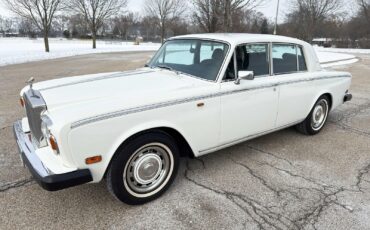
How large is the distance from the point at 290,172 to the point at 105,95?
2452mm

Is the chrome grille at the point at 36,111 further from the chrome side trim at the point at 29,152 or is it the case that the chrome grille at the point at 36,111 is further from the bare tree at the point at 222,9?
the bare tree at the point at 222,9

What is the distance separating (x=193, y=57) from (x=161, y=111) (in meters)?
1.24

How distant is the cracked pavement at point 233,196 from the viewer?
2.71 metres

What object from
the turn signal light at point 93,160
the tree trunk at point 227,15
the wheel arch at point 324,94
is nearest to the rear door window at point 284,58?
the wheel arch at point 324,94

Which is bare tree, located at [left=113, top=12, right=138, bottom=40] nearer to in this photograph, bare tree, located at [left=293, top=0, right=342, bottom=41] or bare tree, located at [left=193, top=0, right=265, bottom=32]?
bare tree, located at [left=293, top=0, right=342, bottom=41]

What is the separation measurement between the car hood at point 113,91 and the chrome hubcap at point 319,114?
2.50 metres

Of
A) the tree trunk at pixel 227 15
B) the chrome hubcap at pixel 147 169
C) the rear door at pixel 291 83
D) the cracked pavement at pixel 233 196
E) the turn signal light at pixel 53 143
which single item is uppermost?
the tree trunk at pixel 227 15

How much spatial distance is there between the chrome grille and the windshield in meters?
1.66

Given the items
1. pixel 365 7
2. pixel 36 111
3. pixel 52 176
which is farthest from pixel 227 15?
pixel 365 7

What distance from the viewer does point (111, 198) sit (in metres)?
3.05

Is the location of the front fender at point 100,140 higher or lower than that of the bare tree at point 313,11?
lower

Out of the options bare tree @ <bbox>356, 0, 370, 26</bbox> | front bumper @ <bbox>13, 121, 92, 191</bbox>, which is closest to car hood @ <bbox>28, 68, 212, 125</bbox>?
front bumper @ <bbox>13, 121, 92, 191</bbox>

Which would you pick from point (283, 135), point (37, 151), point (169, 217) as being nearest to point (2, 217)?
point (37, 151)

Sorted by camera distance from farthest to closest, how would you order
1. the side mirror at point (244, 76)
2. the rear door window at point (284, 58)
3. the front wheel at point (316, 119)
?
the front wheel at point (316, 119), the rear door window at point (284, 58), the side mirror at point (244, 76)
